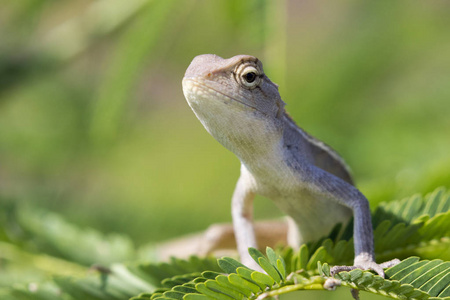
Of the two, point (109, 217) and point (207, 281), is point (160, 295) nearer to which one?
point (207, 281)

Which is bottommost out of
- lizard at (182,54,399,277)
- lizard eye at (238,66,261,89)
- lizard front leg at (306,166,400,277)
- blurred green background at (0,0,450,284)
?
lizard front leg at (306,166,400,277)

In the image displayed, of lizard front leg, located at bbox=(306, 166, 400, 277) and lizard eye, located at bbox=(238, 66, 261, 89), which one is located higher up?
lizard eye, located at bbox=(238, 66, 261, 89)

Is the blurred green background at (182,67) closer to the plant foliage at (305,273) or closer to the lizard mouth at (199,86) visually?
the plant foliage at (305,273)

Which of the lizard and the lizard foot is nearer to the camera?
the lizard foot

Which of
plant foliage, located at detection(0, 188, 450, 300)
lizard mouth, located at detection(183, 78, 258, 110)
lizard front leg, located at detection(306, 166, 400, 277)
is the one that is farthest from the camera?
lizard mouth, located at detection(183, 78, 258, 110)

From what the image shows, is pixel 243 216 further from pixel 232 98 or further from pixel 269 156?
pixel 232 98

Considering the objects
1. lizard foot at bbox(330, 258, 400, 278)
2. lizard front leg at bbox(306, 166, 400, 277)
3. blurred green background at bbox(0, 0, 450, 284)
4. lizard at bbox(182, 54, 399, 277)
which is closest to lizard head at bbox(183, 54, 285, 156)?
lizard at bbox(182, 54, 399, 277)

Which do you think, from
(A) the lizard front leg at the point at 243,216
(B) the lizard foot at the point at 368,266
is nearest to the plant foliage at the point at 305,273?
(B) the lizard foot at the point at 368,266

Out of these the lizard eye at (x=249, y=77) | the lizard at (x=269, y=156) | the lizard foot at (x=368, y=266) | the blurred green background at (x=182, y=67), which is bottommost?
the lizard foot at (x=368, y=266)

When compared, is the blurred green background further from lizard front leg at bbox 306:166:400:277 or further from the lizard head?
the lizard head
